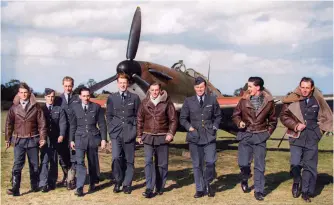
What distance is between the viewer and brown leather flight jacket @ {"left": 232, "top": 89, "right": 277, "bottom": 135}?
646 cm

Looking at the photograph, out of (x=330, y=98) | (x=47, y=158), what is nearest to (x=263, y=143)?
(x=47, y=158)

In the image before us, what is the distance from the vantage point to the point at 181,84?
12.9m

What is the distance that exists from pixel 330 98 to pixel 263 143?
5497 mm

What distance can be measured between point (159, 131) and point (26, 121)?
2.23 metres

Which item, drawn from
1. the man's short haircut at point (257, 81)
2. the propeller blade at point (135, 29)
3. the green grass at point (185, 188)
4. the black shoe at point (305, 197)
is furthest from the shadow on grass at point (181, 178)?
the propeller blade at point (135, 29)

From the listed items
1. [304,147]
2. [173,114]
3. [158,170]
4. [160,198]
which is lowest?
[160,198]

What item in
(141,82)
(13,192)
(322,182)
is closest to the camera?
(13,192)

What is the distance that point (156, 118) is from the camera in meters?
6.53

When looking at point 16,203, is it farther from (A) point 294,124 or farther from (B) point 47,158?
(A) point 294,124

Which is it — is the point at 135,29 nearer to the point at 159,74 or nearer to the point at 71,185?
the point at 159,74

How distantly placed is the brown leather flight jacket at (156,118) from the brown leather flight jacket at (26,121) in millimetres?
1628

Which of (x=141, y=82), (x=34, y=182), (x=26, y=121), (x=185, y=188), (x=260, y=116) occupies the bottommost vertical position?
(x=185, y=188)

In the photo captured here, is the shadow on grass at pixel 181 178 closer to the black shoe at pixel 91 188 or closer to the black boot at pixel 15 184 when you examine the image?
the black shoe at pixel 91 188

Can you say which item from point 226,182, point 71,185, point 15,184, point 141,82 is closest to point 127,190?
point 71,185
